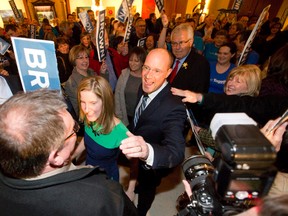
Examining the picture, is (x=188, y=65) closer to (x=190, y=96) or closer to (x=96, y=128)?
(x=190, y=96)

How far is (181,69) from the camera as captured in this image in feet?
8.74

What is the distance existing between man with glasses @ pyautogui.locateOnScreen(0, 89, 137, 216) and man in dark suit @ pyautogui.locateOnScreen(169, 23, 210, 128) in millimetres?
1936

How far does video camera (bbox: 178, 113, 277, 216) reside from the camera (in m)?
0.66

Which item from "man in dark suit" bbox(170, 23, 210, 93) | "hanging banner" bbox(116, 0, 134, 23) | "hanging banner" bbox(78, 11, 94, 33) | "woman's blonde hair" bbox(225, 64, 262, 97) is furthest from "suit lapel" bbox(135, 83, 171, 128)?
"hanging banner" bbox(78, 11, 94, 33)

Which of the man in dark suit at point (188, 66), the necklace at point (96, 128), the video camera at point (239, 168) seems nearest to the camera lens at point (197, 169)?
the video camera at point (239, 168)

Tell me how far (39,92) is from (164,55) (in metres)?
1.09

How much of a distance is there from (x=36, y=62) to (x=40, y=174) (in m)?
0.94

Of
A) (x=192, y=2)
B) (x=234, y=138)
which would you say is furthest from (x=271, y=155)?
(x=192, y=2)

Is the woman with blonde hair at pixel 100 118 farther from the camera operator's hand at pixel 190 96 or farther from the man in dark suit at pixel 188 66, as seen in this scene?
the man in dark suit at pixel 188 66

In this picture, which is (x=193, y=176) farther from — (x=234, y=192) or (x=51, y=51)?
(x=51, y=51)

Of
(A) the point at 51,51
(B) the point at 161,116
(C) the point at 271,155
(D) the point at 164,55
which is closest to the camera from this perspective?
(C) the point at 271,155

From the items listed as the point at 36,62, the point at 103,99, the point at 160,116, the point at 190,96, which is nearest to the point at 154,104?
the point at 160,116

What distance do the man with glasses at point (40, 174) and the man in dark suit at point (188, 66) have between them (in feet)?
6.35

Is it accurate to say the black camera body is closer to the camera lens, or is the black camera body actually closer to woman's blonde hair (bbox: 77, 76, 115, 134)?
the camera lens
